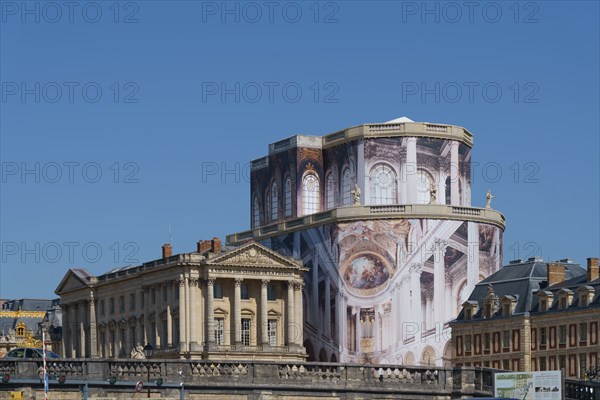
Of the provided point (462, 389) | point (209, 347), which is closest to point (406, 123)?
point (209, 347)

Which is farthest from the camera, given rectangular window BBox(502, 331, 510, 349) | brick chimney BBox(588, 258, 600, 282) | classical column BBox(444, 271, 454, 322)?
classical column BBox(444, 271, 454, 322)

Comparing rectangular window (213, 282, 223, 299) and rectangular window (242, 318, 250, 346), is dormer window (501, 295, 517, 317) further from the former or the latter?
rectangular window (213, 282, 223, 299)

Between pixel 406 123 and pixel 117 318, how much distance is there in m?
36.3

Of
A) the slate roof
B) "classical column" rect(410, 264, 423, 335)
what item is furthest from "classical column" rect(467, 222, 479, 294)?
the slate roof

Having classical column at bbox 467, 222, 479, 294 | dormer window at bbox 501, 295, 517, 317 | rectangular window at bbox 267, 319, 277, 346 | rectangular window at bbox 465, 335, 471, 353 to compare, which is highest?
classical column at bbox 467, 222, 479, 294

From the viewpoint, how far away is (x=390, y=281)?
181m

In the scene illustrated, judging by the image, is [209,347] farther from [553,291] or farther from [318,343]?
[553,291]

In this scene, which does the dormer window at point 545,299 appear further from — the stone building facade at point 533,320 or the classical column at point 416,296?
the classical column at point 416,296

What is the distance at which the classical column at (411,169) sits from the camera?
18638 cm

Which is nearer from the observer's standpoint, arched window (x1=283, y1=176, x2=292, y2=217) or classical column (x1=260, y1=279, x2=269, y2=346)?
classical column (x1=260, y1=279, x2=269, y2=346)

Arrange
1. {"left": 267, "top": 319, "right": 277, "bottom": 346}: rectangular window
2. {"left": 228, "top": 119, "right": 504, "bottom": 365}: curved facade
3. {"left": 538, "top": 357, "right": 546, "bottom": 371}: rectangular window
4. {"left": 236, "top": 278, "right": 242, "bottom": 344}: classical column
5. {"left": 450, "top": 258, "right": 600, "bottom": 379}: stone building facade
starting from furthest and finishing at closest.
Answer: {"left": 267, "top": 319, "right": 277, "bottom": 346}: rectangular window → {"left": 236, "top": 278, "right": 242, "bottom": 344}: classical column → {"left": 228, "top": 119, "right": 504, "bottom": 365}: curved facade → {"left": 538, "top": 357, "right": 546, "bottom": 371}: rectangular window → {"left": 450, "top": 258, "right": 600, "bottom": 379}: stone building facade

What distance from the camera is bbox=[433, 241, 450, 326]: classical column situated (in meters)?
180

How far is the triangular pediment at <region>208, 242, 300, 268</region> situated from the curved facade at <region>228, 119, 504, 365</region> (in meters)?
5.59

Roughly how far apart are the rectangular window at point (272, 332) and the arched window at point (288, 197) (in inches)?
625
